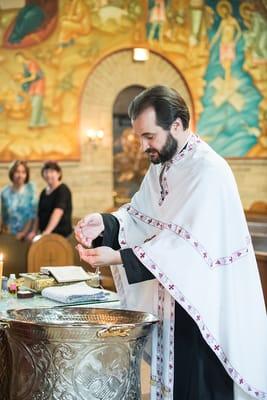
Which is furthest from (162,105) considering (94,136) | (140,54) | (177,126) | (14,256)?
(140,54)

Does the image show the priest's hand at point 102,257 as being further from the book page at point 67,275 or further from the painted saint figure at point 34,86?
the painted saint figure at point 34,86

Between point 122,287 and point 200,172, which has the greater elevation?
point 200,172

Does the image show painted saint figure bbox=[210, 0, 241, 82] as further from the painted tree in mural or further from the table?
the table

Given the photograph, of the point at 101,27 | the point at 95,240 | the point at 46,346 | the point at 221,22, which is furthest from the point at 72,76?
the point at 46,346

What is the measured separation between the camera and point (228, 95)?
480 inches

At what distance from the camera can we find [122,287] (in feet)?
8.73

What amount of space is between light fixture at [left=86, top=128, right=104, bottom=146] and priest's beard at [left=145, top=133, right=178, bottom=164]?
8818 millimetres

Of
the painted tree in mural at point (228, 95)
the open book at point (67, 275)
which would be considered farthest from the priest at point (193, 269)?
the painted tree in mural at point (228, 95)

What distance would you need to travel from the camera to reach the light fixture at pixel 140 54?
37.6 ft

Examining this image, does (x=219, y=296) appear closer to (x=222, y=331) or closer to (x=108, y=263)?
(x=222, y=331)

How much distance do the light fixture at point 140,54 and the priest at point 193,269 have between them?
9241mm

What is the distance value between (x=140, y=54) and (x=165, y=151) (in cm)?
938

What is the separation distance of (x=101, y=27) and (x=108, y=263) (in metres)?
9.69

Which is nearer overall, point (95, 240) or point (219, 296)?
point (219, 296)
